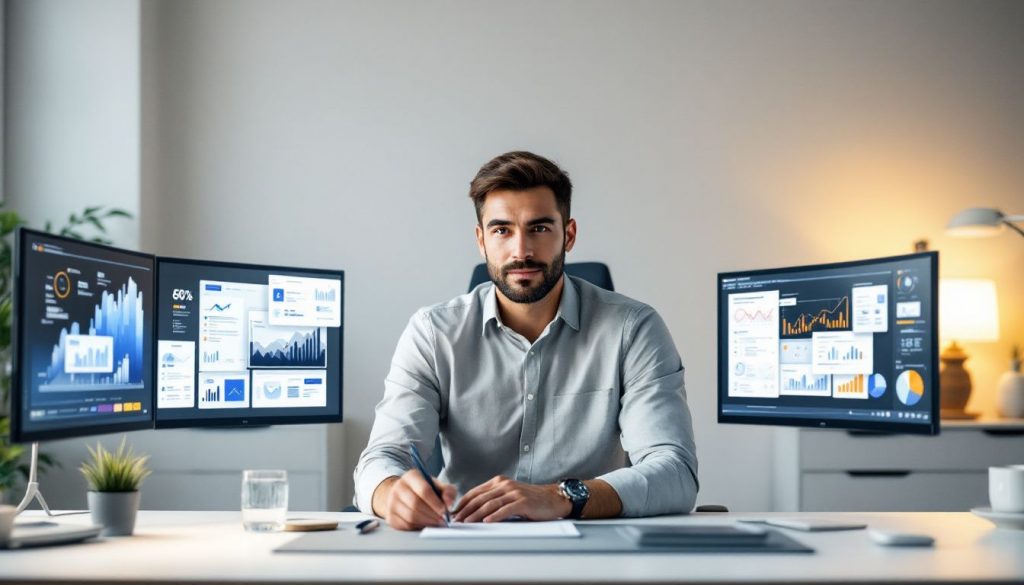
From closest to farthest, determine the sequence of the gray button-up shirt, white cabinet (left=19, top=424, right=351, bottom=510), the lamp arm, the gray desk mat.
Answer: the gray desk mat < the gray button-up shirt < white cabinet (left=19, top=424, right=351, bottom=510) < the lamp arm

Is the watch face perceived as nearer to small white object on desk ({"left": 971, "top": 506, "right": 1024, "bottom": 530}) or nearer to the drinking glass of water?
the drinking glass of water

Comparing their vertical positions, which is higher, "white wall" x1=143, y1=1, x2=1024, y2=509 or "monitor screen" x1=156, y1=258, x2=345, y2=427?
"white wall" x1=143, y1=1, x2=1024, y2=509

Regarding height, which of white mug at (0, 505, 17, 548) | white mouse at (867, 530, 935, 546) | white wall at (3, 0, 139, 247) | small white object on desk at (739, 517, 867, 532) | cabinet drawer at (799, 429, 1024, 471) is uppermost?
white wall at (3, 0, 139, 247)

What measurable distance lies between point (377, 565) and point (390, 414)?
0.75m

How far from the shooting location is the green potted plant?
1513mm

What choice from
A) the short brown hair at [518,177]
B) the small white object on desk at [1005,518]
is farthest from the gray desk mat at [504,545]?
the short brown hair at [518,177]

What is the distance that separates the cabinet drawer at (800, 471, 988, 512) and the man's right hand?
2.13 meters

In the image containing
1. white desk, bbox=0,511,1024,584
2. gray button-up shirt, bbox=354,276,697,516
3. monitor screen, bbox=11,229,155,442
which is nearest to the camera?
white desk, bbox=0,511,1024,584

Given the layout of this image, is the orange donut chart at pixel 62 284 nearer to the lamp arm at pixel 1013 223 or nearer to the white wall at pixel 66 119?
the white wall at pixel 66 119

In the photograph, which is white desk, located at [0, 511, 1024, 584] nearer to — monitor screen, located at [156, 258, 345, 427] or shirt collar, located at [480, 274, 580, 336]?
monitor screen, located at [156, 258, 345, 427]

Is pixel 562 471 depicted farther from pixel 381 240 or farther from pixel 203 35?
pixel 203 35

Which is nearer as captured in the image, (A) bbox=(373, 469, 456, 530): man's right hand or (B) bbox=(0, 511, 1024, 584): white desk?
(B) bbox=(0, 511, 1024, 584): white desk

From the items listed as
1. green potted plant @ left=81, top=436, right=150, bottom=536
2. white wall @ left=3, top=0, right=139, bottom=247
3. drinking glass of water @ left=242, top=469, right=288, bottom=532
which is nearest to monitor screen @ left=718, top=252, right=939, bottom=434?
drinking glass of water @ left=242, top=469, right=288, bottom=532

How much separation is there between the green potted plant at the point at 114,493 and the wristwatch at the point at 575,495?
2.19 ft
